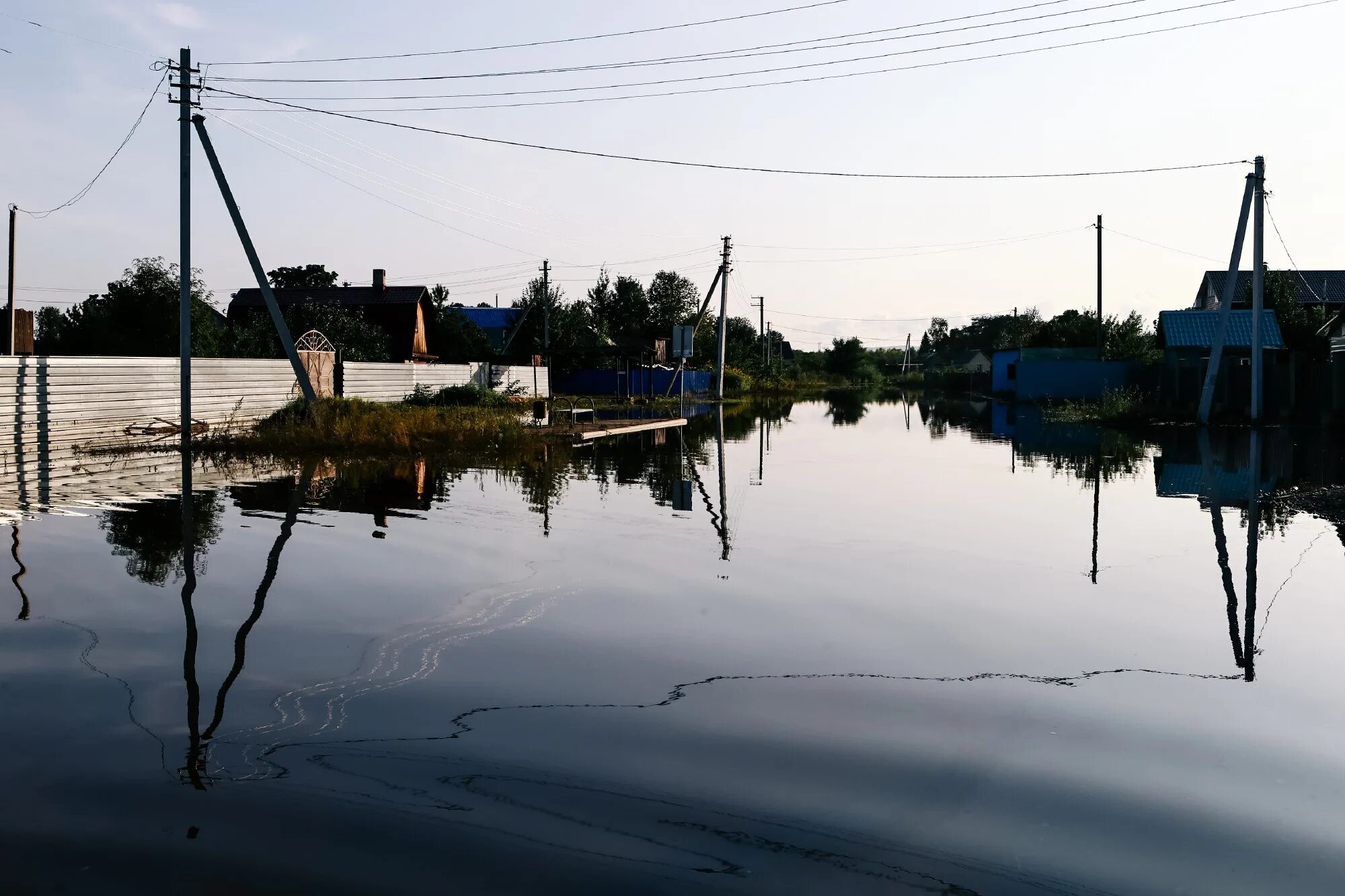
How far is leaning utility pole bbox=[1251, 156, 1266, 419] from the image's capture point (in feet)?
104

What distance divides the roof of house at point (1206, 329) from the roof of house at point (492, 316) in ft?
143

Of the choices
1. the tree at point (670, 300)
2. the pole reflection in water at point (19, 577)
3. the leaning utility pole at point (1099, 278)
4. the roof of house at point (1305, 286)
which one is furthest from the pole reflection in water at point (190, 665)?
the tree at point (670, 300)

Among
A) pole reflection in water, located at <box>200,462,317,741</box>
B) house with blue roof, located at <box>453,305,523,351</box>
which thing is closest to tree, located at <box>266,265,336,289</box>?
house with blue roof, located at <box>453,305,523,351</box>

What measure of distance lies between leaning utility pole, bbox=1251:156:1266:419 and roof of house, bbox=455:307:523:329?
53.7 metres

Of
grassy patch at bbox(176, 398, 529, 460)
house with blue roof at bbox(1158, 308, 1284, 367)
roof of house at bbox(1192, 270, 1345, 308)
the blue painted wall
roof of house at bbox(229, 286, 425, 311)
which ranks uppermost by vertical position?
roof of house at bbox(1192, 270, 1345, 308)

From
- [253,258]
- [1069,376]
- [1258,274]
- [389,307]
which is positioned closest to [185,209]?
[253,258]

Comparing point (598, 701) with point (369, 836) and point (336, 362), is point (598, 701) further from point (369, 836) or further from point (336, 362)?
point (336, 362)

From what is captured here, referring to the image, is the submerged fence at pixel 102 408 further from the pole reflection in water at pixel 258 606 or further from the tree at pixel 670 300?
the tree at pixel 670 300

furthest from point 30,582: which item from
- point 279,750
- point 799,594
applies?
point 799,594

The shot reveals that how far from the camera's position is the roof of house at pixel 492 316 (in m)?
79.2

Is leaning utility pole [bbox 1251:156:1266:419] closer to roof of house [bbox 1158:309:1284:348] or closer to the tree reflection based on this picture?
roof of house [bbox 1158:309:1284:348]

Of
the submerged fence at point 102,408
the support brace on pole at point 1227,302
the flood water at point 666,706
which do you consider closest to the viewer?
the flood water at point 666,706

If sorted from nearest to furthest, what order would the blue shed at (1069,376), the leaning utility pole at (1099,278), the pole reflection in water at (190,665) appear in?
the pole reflection in water at (190,665) < the blue shed at (1069,376) < the leaning utility pole at (1099,278)

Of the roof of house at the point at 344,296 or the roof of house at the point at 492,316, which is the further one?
the roof of house at the point at 492,316
